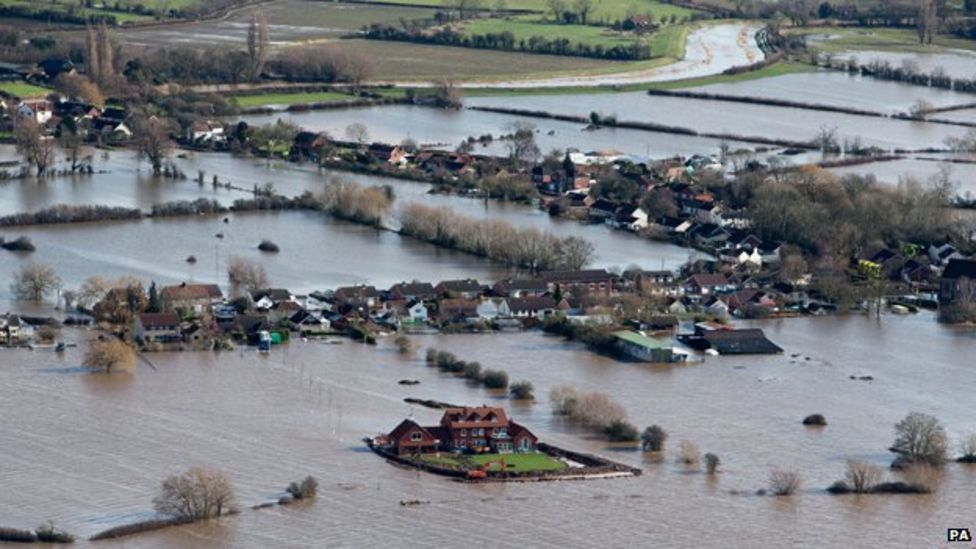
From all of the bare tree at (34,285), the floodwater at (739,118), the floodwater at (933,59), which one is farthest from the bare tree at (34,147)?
the floodwater at (933,59)

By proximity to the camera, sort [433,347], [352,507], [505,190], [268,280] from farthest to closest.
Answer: [505,190]
[268,280]
[433,347]
[352,507]

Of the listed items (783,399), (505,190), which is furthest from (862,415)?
(505,190)

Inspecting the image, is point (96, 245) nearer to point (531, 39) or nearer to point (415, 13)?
point (531, 39)

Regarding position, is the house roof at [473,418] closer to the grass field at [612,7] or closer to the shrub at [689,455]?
the shrub at [689,455]

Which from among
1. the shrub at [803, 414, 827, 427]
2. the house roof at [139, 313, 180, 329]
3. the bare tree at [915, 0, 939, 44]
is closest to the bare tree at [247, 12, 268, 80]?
the bare tree at [915, 0, 939, 44]

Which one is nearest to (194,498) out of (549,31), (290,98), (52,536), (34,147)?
(52,536)

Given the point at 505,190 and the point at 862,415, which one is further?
the point at 505,190

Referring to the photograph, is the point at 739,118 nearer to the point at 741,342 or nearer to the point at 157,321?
the point at 741,342
